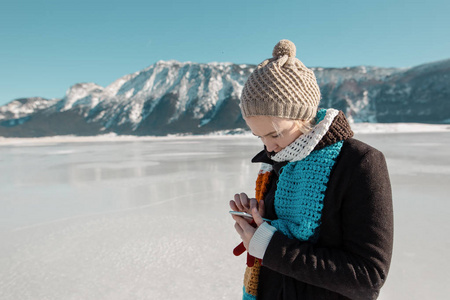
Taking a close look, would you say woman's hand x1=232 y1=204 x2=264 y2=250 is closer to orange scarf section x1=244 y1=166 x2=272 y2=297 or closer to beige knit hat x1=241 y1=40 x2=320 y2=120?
orange scarf section x1=244 y1=166 x2=272 y2=297

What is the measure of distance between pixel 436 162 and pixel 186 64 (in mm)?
112018

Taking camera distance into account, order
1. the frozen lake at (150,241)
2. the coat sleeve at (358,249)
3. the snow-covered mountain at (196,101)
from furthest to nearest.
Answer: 1. the snow-covered mountain at (196,101)
2. the frozen lake at (150,241)
3. the coat sleeve at (358,249)

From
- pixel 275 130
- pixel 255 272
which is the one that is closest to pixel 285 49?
pixel 275 130

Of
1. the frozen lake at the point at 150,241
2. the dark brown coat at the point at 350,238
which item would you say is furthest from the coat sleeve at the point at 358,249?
the frozen lake at the point at 150,241

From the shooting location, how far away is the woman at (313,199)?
969 mm

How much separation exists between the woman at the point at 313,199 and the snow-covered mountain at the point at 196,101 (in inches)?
2494

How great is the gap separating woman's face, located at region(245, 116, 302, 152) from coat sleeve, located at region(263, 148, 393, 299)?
243 mm

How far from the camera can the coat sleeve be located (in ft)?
3.14

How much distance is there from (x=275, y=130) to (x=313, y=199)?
0.94 ft

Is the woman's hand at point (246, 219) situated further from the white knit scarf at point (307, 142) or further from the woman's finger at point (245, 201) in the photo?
the white knit scarf at point (307, 142)

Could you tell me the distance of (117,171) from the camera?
10.0 meters

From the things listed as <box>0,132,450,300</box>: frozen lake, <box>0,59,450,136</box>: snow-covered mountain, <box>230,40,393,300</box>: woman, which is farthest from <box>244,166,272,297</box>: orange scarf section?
<box>0,59,450,136</box>: snow-covered mountain

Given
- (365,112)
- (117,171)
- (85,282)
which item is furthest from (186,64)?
(85,282)

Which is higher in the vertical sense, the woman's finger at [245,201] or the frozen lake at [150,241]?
the woman's finger at [245,201]
